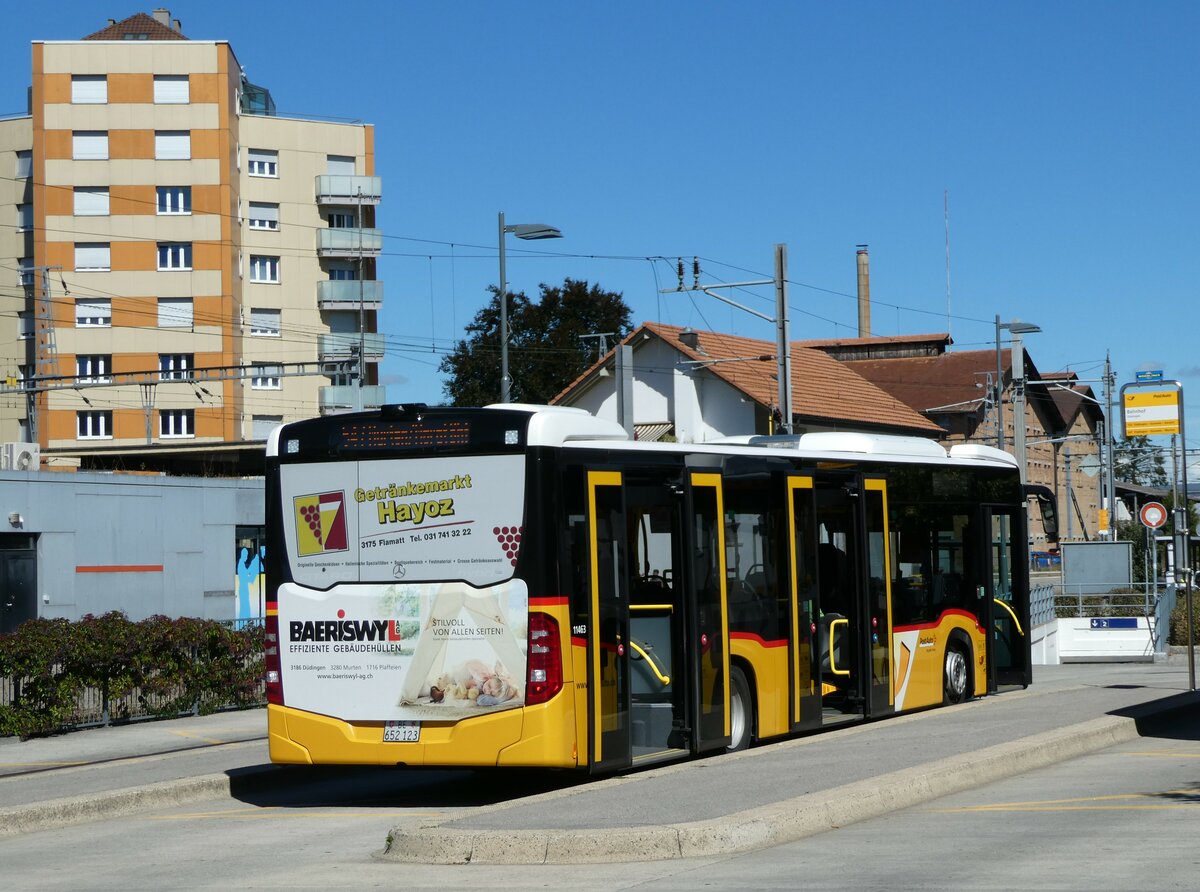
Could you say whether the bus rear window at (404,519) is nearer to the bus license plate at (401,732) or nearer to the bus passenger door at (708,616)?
the bus license plate at (401,732)

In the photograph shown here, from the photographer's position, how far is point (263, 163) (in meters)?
76.4

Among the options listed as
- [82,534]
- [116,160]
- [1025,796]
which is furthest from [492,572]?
[116,160]

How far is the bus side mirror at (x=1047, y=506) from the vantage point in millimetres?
21344

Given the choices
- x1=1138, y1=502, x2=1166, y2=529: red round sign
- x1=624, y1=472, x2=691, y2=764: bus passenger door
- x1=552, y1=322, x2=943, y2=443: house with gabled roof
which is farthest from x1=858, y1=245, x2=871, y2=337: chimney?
x1=624, y1=472, x2=691, y2=764: bus passenger door

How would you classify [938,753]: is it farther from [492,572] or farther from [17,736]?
[17,736]

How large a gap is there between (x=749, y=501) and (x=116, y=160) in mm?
62996

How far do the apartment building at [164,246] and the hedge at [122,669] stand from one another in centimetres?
5000

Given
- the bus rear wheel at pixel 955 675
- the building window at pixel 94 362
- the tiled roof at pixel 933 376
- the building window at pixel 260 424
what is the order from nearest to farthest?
the bus rear wheel at pixel 955 675, the building window at pixel 260 424, the building window at pixel 94 362, the tiled roof at pixel 933 376

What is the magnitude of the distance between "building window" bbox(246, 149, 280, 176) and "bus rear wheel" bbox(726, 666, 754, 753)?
213 ft

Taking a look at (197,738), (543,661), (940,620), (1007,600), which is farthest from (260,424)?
(543,661)

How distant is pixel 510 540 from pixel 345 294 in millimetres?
66205

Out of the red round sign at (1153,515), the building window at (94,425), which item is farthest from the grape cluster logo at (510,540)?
the building window at (94,425)

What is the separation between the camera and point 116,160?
72.7 meters

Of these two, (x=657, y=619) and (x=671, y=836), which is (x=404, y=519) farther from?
(x=671, y=836)
